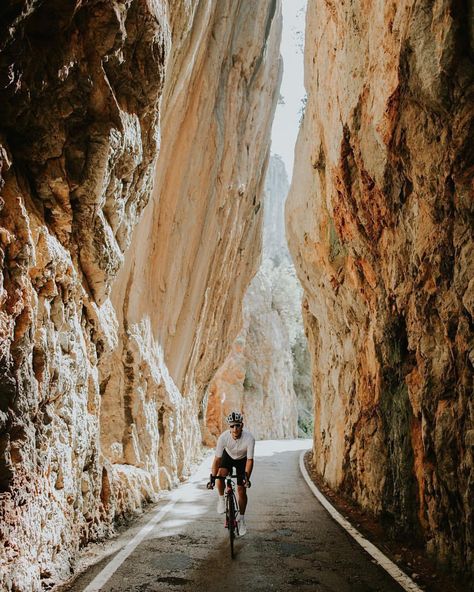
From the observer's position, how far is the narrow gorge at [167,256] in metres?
5.40

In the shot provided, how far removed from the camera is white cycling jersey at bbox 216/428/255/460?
320 inches

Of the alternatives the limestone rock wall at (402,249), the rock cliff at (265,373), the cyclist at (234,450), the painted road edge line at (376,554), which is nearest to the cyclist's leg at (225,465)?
the cyclist at (234,450)

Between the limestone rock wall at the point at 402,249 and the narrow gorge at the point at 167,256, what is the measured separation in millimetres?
40

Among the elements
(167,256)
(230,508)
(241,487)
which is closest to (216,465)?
(241,487)

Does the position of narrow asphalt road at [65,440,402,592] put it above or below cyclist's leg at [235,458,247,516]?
below

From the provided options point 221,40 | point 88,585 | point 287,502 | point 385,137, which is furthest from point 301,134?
point 88,585

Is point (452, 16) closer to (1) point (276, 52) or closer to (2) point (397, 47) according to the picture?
(2) point (397, 47)

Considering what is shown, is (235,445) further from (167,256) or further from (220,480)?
(167,256)

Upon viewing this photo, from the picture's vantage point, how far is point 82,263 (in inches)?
302

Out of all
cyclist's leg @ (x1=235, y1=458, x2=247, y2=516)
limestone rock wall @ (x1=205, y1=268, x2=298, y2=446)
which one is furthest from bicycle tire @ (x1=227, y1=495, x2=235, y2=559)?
limestone rock wall @ (x1=205, y1=268, x2=298, y2=446)

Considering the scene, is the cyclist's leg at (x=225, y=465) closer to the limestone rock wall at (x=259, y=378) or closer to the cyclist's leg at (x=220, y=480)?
the cyclist's leg at (x=220, y=480)

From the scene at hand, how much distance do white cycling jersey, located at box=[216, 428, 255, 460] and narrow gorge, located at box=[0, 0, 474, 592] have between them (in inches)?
71.4

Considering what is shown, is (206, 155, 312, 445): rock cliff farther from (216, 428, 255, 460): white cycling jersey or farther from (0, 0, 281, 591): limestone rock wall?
(216, 428, 255, 460): white cycling jersey

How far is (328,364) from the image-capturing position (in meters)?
16.3
